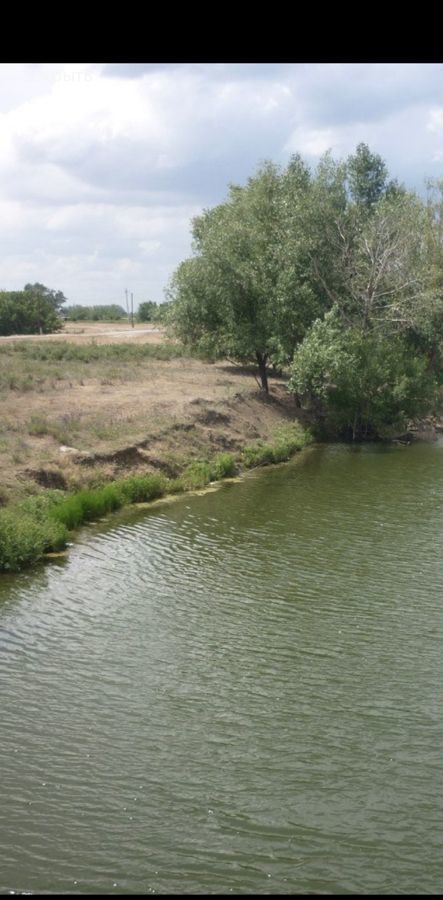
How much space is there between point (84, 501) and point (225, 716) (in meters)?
12.9

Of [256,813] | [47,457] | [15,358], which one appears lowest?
[256,813]

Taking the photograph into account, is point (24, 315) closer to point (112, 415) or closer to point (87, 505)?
point (112, 415)

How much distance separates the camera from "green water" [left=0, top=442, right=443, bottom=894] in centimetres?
912

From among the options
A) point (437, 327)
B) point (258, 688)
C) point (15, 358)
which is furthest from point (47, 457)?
point (437, 327)

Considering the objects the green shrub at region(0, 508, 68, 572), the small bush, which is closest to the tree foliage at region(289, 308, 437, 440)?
the small bush

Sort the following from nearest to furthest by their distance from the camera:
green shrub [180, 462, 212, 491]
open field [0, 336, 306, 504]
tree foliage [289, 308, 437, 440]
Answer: open field [0, 336, 306, 504], green shrub [180, 462, 212, 491], tree foliage [289, 308, 437, 440]

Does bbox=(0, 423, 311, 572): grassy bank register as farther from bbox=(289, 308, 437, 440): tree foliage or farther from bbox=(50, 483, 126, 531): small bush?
bbox=(289, 308, 437, 440): tree foliage

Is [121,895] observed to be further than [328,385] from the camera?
No

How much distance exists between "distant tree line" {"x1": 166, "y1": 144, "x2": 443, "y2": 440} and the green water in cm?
1967

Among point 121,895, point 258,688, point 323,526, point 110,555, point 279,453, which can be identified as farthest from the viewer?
point 279,453

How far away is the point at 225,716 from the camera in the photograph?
1238cm
